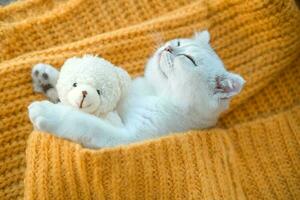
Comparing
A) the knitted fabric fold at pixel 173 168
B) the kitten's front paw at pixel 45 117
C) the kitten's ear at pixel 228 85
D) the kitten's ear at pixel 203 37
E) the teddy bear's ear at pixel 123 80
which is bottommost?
the knitted fabric fold at pixel 173 168

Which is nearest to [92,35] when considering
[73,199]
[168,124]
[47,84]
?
[47,84]

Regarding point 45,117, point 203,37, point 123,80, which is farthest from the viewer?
point 203,37

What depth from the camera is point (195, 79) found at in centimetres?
84

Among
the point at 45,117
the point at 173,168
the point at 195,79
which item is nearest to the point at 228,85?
the point at 195,79

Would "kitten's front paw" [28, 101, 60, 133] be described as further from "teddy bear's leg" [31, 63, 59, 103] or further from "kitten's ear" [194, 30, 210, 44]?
"kitten's ear" [194, 30, 210, 44]

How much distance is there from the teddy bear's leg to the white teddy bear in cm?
2

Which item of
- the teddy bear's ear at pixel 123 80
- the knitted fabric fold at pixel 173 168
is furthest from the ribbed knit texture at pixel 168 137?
the teddy bear's ear at pixel 123 80

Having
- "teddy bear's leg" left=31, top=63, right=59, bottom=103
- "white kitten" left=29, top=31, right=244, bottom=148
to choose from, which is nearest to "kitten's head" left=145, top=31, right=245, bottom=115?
"white kitten" left=29, top=31, right=244, bottom=148

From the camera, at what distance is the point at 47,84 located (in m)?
0.88

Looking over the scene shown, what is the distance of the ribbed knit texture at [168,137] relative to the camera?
2.47 feet

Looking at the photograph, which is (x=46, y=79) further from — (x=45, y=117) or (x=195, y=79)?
(x=195, y=79)

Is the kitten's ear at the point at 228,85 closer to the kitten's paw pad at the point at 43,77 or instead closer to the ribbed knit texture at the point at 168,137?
the ribbed knit texture at the point at 168,137

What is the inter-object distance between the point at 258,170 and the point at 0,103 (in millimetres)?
531

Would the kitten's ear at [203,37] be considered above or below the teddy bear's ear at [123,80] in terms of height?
above
